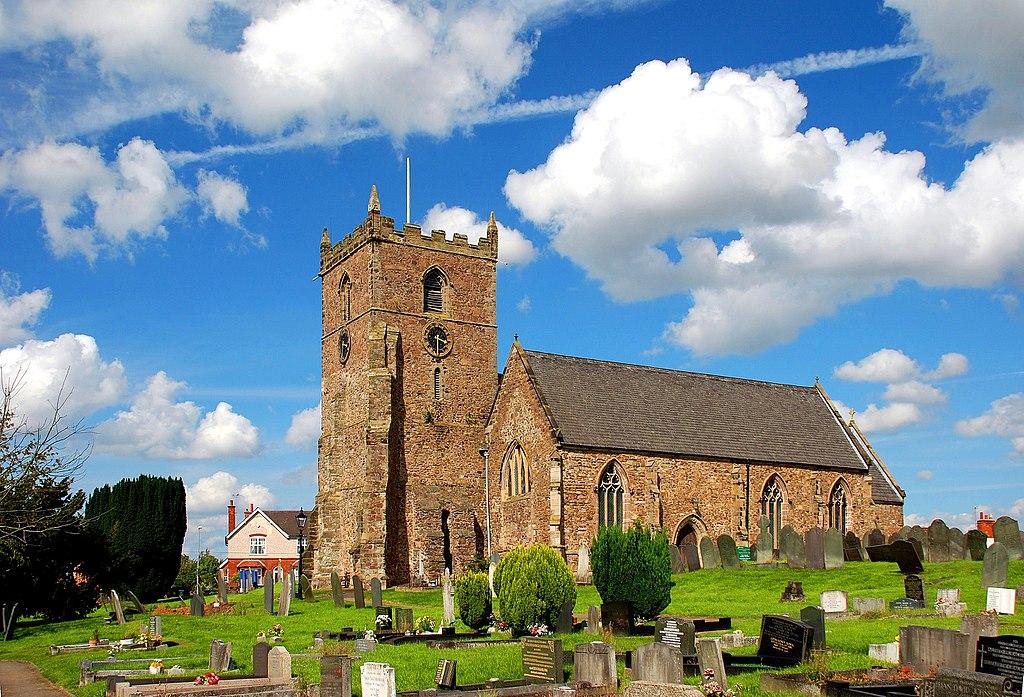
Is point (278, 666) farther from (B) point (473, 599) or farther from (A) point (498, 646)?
(B) point (473, 599)

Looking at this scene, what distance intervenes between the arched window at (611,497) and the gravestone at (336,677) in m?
24.5

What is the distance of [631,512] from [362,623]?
15.4m

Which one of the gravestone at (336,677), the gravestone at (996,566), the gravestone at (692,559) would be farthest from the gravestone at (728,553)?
the gravestone at (336,677)

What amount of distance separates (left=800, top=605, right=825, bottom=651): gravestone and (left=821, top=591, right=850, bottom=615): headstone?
18.9 ft

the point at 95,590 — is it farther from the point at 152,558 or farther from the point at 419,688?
the point at 419,688

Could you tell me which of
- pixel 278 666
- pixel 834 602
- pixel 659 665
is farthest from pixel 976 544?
pixel 278 666

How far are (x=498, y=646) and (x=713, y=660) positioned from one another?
7.10 m

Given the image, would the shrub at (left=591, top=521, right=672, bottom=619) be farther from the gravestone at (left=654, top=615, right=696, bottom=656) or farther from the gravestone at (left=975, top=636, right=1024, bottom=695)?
the gravestone at (left=975, top=636, right=1024, bottom=695)

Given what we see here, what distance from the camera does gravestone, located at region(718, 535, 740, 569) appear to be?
3547 centimetres

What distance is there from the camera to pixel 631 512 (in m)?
39.7

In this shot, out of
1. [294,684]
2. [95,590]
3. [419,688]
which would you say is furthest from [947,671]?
[95,590]

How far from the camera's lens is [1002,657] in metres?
13.4

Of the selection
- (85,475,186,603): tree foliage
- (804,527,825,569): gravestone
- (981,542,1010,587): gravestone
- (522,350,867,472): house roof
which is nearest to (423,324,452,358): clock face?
(522,350,867,472): house roof

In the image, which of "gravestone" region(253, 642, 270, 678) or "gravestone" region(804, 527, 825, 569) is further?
"gravestone" region(804, 527, 825, 569)
